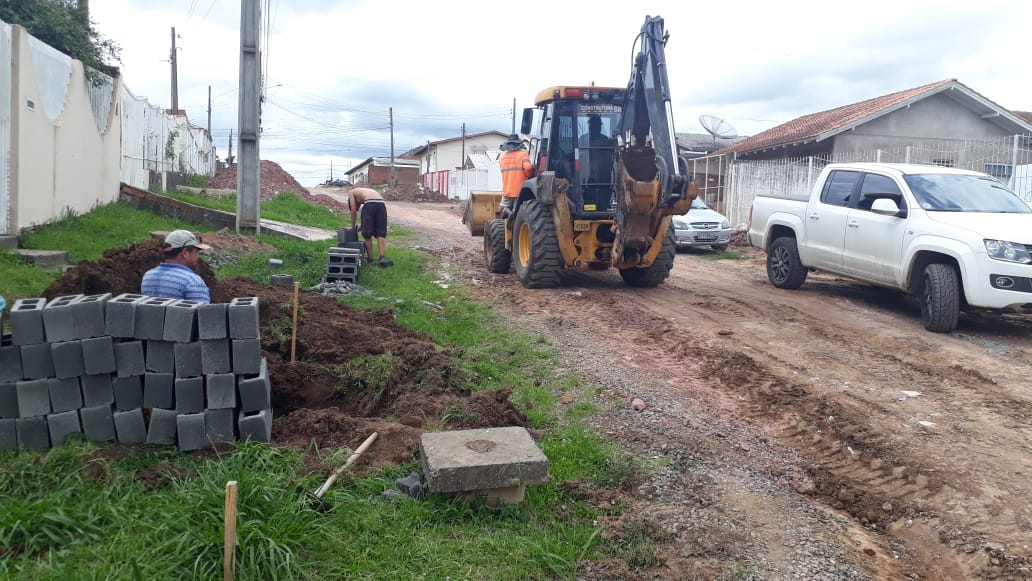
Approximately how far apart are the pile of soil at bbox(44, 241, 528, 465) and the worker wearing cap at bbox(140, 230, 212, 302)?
910 millimetres

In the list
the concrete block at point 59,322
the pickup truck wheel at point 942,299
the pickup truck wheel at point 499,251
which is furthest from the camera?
the pickup truck wheel at point 499,251

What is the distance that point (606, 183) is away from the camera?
443 inches

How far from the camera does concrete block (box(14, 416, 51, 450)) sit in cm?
441

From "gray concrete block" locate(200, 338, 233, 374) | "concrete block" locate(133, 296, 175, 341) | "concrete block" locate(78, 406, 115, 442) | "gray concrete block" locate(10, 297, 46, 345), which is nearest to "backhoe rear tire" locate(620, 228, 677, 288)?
Result: "gray concrete block" locate(200, 338, 233, 374)

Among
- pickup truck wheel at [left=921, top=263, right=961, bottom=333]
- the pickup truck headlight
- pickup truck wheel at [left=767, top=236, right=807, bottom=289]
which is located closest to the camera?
the pickup truck headlight

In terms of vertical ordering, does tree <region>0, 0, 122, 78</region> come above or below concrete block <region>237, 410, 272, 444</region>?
above

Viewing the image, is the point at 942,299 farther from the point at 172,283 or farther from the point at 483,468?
the point at 172,283

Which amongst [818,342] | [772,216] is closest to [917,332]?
[818,342]

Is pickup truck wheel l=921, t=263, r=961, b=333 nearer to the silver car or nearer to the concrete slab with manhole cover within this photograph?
the concrete slab with manhole cover

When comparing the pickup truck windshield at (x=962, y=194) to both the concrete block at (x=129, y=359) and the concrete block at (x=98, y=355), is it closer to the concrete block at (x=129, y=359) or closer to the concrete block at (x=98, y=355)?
the concrete block at (x=129, y=359)

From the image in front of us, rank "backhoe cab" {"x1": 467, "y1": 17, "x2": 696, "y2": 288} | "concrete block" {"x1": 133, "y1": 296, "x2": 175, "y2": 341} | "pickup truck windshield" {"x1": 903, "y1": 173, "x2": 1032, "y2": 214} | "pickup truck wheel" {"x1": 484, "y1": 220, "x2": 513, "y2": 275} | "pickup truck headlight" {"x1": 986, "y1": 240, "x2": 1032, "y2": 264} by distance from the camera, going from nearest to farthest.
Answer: "concrete block" {"x1": 133, "y1": 296, "x2": 175, "y2": 341}, "pickup truck headlight" {"x1": 986, "y1": 240, "x2": 1032, "y2": 264}, "pickup truck windshield" {"x1": 903, "y1": 173, "x2": 1032, "y2": 214}, "backhoe cab" {"x1": 467, "y1": 17, "x2": 696, "y2": 288}, "pickup truck wheel" {"x1": 484, "y1": 220, "x2": 513, "y2": 275}

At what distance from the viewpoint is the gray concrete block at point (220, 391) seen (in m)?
4.53

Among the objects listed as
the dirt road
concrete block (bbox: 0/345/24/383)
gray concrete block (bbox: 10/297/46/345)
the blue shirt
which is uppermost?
the blue shirt

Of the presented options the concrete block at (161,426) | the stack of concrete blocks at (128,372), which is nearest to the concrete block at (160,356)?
the stack of concrete blocks at (128,372)
